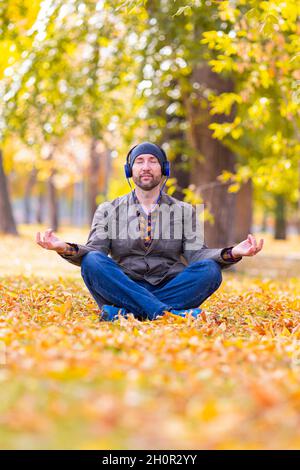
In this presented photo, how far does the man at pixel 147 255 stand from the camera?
565cm

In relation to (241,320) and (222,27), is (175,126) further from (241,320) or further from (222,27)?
(241,320)

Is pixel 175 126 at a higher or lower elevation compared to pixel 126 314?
higher

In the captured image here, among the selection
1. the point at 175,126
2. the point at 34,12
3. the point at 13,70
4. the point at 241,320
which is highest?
the point at 34,12

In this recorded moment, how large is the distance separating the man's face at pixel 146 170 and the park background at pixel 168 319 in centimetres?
125

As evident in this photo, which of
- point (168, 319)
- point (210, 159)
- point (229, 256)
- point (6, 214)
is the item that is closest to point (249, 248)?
point (229, 256)

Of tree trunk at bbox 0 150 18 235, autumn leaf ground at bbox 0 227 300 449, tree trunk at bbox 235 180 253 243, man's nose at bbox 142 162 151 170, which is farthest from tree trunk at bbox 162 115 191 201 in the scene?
tree trunk at bbox 0 150 18 235

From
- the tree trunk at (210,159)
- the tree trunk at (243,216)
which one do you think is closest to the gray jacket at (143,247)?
the tree trunk at (210,159)

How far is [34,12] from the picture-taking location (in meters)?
12.9

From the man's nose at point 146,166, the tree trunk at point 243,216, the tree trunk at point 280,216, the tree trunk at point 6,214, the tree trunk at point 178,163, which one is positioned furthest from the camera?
the tree trunk at point 280,216

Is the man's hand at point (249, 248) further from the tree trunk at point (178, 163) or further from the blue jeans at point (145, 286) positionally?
the tree trunk at point (178, 163)

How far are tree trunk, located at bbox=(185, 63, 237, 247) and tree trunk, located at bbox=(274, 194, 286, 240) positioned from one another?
1891 centimetres
